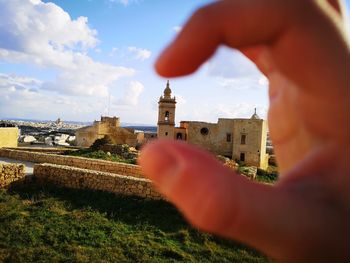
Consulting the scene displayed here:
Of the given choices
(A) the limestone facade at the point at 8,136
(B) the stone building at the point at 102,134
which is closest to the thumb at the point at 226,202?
(A) the limestone facade at the point at 8,136

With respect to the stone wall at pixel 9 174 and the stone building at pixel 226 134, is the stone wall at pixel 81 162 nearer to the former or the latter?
the stone wall at pixel 9 174

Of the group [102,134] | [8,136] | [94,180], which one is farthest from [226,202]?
[102,134]

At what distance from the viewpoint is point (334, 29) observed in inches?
30.5

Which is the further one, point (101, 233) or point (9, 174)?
point (9, 174)

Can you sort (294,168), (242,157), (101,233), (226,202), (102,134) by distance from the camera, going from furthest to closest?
1. (102,134)
2. (242,157)
3. (101,233)
4. (294,168)
5. (226,202)

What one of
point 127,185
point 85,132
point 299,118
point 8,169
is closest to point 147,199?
point 127,185

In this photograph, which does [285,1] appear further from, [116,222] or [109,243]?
[116,222]

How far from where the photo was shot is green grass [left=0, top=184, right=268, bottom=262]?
298 inches

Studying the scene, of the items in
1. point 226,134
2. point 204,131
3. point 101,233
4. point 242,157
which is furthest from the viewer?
point 204,131

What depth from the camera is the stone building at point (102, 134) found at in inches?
1437

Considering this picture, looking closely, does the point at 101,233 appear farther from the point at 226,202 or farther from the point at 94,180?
the point at 226,202

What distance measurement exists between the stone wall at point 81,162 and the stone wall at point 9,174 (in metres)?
3.77

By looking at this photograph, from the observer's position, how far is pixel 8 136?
2406 cm

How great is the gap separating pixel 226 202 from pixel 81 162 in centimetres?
1678
